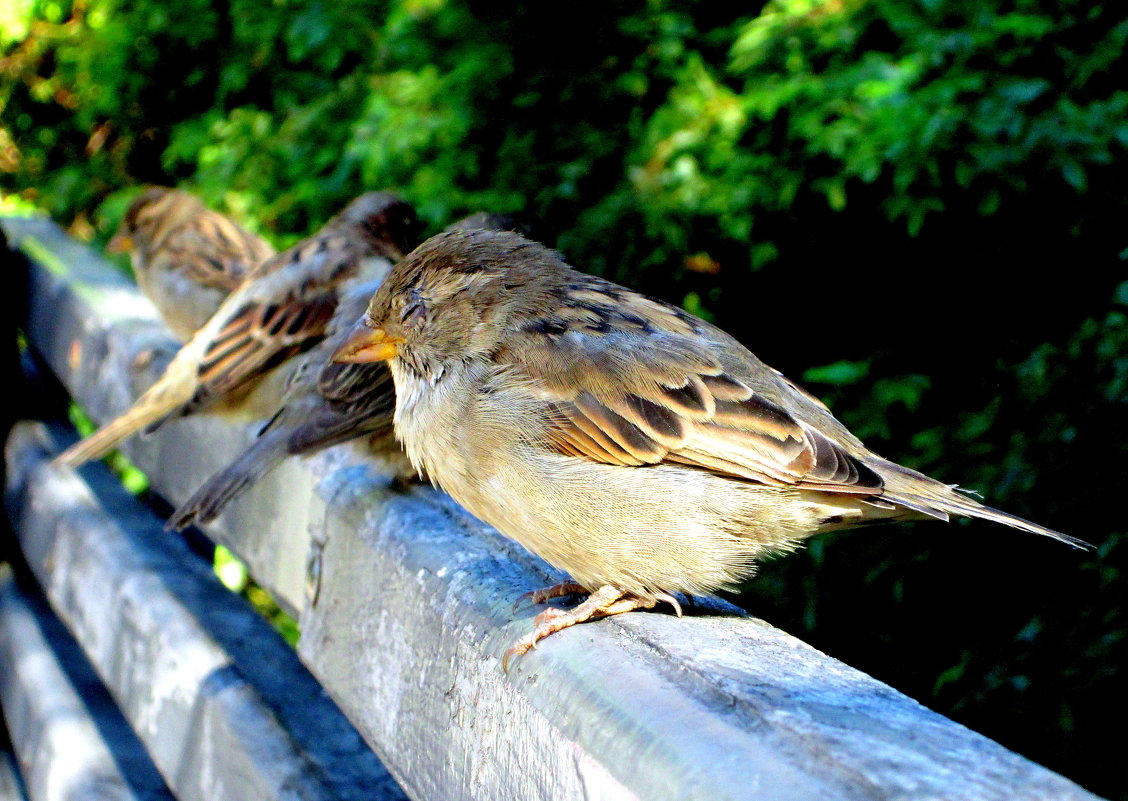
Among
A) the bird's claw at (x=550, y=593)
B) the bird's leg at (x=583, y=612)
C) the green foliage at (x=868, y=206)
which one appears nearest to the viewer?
the bird's leg at (x=583, y=612)

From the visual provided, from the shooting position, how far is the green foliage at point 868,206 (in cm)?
362

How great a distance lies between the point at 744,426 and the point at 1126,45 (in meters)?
2.79

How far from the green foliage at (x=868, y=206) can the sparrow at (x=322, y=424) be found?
5.55ft

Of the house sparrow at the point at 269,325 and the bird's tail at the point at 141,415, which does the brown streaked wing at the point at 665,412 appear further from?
the house sparrow at the point at 269,325

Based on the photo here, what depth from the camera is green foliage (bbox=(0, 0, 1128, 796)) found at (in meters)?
3.62

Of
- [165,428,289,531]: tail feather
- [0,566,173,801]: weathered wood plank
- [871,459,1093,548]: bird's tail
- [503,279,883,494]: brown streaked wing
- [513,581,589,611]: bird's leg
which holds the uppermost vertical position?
[503,279,883,494]: brown streaked wing

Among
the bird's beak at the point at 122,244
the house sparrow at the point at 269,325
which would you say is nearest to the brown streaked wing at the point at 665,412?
the house sparrow at the point at 269,325

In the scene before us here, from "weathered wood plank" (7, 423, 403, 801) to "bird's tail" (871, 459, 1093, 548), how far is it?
42.8 inches

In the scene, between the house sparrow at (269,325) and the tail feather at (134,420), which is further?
the house sparrow at (269,325)

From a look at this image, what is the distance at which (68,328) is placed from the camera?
461cm

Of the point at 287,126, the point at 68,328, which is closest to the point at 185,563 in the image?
the point at 68,328

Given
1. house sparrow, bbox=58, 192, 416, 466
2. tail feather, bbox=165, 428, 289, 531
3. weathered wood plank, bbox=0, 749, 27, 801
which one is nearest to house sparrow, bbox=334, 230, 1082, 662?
tail feather, bbox=165, 428, 289, 531

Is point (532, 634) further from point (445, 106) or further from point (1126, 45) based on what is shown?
point (445, 106)

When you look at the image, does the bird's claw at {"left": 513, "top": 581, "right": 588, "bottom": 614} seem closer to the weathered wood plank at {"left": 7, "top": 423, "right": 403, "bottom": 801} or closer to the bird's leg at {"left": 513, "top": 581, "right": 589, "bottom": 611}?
the bird's leg at {"left": 513, "top": 581, "right": 589, "bottom": 611}
